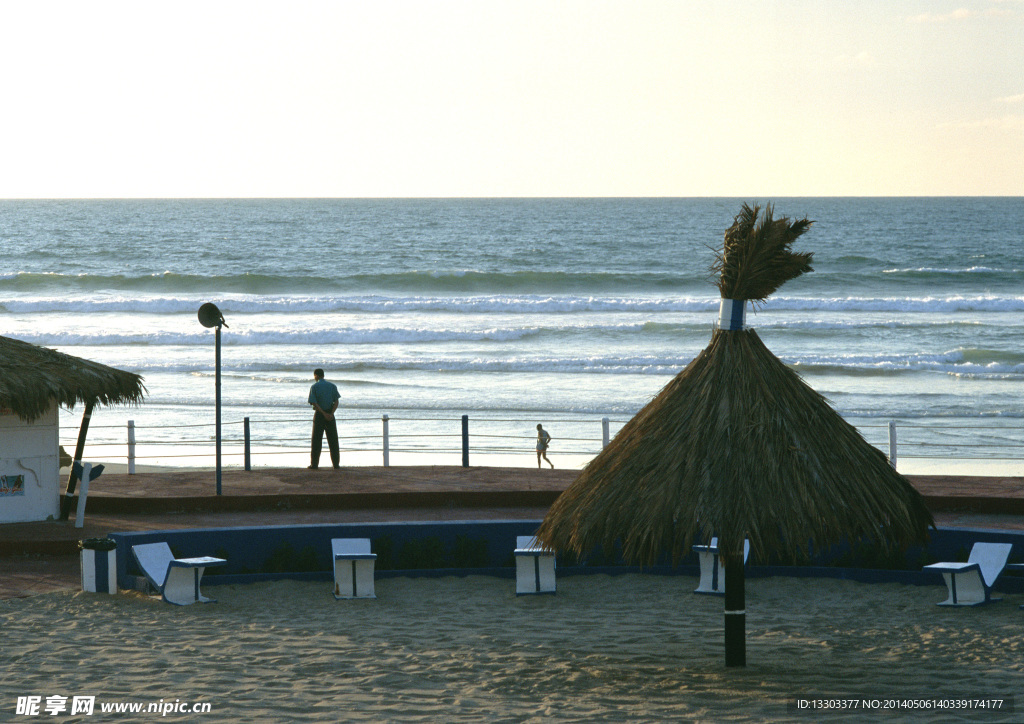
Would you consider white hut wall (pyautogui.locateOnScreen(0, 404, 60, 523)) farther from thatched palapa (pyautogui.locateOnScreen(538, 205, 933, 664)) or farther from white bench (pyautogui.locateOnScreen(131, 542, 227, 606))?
thatched palapa (pyautogui.locateOnScreen(538, 205, 933, 664))

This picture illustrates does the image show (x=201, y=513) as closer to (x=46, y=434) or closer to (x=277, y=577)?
(x=46, y=434)

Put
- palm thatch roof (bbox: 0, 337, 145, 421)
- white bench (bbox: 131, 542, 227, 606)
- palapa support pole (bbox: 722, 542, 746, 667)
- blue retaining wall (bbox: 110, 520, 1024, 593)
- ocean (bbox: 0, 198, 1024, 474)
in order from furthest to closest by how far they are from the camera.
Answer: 1. ocean (bbox: 0, 198, 1024, 474)
2. palm thatch roof (bbox: 0, 337, 145, 421)
3. blue retaining wall (bbox: 110, 520, 1024, 593)
4. white bench (bbox: 131, 542, 227, 606)
5. palapa support pole (bbox: 722, 542, 746, 667)

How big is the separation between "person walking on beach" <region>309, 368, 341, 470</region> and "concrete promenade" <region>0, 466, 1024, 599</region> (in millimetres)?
260

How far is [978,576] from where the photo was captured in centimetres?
901

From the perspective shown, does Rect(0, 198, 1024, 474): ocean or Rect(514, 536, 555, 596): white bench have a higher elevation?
Rect(0, 198, 1024, 474): ocean

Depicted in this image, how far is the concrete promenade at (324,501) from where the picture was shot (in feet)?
38.0

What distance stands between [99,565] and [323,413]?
5136 millimetres

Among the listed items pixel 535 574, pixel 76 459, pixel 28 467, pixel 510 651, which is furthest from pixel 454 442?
pixel 510 651

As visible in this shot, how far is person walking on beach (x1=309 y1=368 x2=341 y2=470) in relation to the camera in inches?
567

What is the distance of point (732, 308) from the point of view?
7.15 m

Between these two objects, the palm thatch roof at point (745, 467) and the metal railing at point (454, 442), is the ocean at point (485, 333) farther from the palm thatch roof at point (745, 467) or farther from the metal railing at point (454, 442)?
the palm thatch roof at point (745, 467)

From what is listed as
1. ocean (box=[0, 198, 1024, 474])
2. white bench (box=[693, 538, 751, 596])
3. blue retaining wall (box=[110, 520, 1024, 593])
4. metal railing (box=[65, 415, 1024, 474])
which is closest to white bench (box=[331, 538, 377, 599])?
blue retaining wall (box=[110, 520, 1024, 593])

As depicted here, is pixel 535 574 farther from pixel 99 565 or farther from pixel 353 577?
pixel 99 565

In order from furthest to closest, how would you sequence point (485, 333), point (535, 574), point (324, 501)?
point (485, 333), point (324, 501), point (535, 574)
